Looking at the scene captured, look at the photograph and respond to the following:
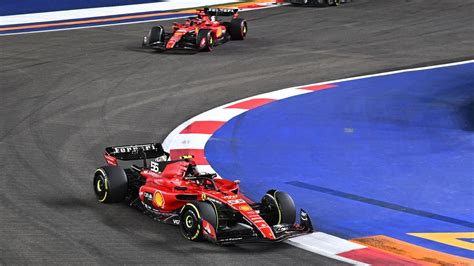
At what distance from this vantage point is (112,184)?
11375mm

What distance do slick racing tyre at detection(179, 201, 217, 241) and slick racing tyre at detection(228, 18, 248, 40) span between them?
13389 mm

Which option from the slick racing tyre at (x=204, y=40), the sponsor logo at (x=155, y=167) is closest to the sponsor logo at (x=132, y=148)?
the sponsor logo at (x=155, y=167)

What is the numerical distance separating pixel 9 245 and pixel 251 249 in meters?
2.48

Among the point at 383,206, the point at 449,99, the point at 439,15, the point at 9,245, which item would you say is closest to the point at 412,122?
the point at 449,99

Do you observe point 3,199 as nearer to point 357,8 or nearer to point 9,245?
point 9,245

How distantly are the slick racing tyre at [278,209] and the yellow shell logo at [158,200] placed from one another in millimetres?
1146

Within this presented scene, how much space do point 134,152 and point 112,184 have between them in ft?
3.26

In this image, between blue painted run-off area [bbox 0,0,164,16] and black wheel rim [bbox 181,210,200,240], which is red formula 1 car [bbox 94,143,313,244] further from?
blue painted run-off area [bbox 0,0,164,16]

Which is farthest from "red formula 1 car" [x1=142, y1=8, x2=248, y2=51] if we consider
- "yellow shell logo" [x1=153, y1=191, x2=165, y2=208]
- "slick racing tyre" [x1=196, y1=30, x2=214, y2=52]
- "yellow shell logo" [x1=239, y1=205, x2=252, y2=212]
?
"yellow shell logo" [x1=239, y1=205, x2=252, y2=212]

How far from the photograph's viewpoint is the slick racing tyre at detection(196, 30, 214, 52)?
72.1ft

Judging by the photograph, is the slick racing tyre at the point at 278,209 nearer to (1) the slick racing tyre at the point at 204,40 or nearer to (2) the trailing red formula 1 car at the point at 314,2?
(1) the slick racing tyre at the point at 204,40

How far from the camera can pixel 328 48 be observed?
23.1 metres

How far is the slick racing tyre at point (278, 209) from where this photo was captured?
1060 cm

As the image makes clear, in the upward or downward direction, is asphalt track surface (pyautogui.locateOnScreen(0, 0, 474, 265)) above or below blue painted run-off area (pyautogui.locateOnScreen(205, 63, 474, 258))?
above
